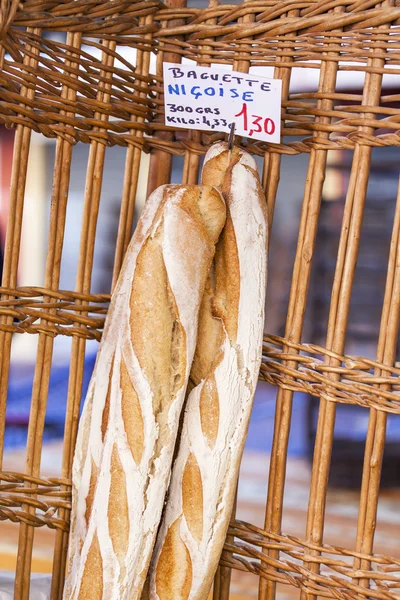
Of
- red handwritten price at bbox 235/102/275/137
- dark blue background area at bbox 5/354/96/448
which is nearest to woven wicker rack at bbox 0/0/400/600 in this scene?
red handwritten price at bbox 235/102/275/137

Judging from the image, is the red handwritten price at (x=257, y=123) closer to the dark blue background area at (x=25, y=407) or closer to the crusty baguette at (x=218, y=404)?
the crusty baguette at (x=218, y=404)

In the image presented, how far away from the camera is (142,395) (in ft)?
2.48

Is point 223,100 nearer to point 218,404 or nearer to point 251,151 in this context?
point 251,151

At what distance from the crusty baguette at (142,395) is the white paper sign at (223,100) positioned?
0.42ft

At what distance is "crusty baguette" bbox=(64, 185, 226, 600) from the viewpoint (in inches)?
29.1

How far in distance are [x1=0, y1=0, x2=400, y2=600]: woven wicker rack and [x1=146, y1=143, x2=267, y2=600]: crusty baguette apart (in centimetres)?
7

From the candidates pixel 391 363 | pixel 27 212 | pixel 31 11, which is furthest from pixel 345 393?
pixel 27 212

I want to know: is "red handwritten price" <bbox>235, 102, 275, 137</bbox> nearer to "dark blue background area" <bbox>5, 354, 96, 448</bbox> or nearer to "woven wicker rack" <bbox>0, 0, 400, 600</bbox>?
"woven wicker rack" <bbox>0, 0, 400, 600</bbox>

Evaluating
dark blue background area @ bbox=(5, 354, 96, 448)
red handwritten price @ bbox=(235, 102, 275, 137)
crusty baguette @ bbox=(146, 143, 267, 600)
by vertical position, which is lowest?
dark blue background area @ bbox=(5, 354, 96, 448)

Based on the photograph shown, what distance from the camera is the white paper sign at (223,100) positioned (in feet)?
2.77

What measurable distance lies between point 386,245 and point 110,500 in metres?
1.41

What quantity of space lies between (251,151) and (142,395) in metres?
0.38

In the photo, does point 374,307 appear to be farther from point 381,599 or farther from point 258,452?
point 381,599

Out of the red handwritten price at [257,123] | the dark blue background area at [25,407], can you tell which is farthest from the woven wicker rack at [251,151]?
the dark blue background area at [25,407]
